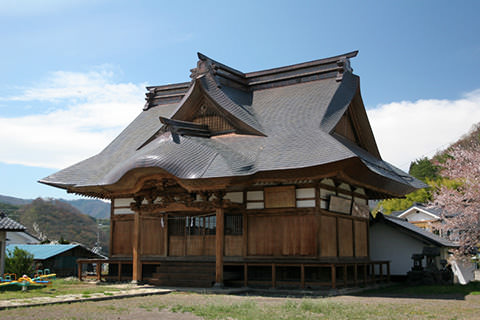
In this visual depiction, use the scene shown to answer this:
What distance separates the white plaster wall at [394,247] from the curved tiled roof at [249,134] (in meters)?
2.40

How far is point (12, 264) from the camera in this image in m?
16.3

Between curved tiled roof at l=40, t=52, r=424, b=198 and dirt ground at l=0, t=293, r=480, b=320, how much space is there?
3.84 m

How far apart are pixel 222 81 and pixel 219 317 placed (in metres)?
13.1

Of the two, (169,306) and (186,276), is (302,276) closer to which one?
(186,276)

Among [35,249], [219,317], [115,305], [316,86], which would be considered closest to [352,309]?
[219,317]

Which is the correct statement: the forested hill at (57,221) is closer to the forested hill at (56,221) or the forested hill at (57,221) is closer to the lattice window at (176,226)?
the forested hill at (56,221)

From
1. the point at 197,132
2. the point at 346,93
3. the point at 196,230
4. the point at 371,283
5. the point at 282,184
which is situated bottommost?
the point at 371,283

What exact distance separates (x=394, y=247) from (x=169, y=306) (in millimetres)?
13128

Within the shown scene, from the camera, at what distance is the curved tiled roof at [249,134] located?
14.9m

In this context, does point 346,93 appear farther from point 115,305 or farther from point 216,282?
point 115,305

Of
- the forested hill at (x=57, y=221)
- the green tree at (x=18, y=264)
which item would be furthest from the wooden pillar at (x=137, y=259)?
→ the forested hill at (x=57, y=221)

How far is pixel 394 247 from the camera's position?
2092cm

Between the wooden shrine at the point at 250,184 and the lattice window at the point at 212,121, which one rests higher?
the lattice window at the point at 212,121

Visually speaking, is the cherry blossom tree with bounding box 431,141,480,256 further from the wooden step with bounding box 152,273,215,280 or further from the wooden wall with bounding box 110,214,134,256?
the wooden wall with bounding box 110,214,134,256
